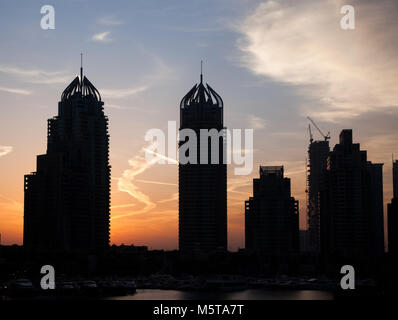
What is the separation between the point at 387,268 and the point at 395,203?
53.0ft

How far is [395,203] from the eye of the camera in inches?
7037
